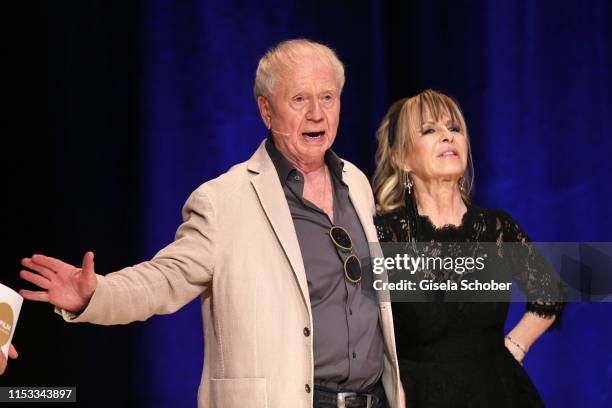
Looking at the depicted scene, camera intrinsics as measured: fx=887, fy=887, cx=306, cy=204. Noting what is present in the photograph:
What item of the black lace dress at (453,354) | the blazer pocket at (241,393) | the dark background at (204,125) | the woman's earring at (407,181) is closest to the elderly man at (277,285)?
the blazer pocket at (241,393)

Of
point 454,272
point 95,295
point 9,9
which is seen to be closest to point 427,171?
point 454,272

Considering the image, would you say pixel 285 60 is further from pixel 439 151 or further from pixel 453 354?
→ pixel 453 354

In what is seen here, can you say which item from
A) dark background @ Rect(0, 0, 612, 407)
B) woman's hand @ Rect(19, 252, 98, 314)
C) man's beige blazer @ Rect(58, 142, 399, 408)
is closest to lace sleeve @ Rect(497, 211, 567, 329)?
man's beige blazer @ Rect(58, 142, 399, 408)

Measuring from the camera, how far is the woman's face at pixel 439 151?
2.71 meters

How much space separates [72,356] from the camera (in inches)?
132

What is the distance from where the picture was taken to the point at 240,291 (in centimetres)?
228

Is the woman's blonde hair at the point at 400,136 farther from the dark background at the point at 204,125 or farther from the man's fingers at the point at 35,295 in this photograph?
the man's fingers at the point at 35,295

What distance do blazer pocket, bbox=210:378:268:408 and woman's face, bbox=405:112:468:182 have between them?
2.88ft

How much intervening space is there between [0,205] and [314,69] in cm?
140

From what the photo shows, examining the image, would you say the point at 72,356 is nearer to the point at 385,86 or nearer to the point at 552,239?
the point at 385,86

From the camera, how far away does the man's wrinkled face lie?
252 centimetres

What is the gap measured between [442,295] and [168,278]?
0.84 meters

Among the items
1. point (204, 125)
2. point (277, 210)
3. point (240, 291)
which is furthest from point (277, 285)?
point (204, 125)

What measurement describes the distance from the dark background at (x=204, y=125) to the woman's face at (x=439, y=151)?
0.98m
